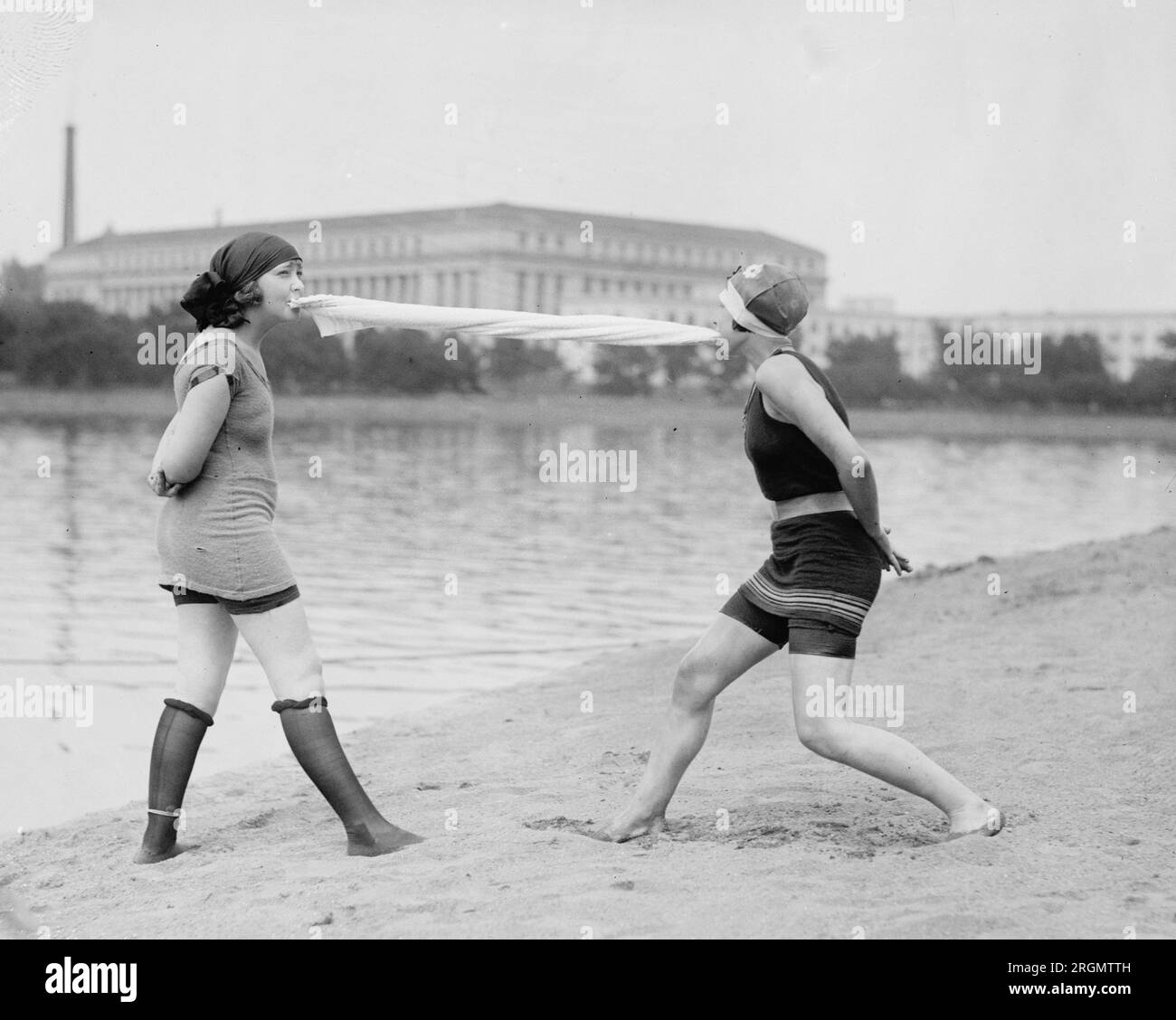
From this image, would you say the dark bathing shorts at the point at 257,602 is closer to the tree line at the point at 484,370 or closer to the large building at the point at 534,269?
the tree line at the point at 484,370

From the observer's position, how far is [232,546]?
461 centimetres

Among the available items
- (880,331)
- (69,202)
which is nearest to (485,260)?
(880,331)

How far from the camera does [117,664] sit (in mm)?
9195

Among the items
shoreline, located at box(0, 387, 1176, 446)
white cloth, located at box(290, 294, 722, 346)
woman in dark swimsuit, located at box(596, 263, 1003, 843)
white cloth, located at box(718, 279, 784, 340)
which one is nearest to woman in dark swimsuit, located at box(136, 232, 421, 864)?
white cloth, located at box(290, 294, 722, 346)

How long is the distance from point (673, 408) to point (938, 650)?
67.2 m

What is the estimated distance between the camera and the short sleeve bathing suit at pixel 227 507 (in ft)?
15.2

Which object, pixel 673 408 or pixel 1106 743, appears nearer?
pixel 1106 743

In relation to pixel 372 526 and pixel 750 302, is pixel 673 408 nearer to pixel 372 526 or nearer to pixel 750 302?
pixel 372 526

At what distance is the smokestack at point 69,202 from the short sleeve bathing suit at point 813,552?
6162cm

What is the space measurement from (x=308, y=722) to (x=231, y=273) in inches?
50.6

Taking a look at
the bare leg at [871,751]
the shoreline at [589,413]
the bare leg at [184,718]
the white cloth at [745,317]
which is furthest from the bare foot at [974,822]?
the shoreline at [589,413]

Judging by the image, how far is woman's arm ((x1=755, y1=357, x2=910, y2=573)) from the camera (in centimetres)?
430
